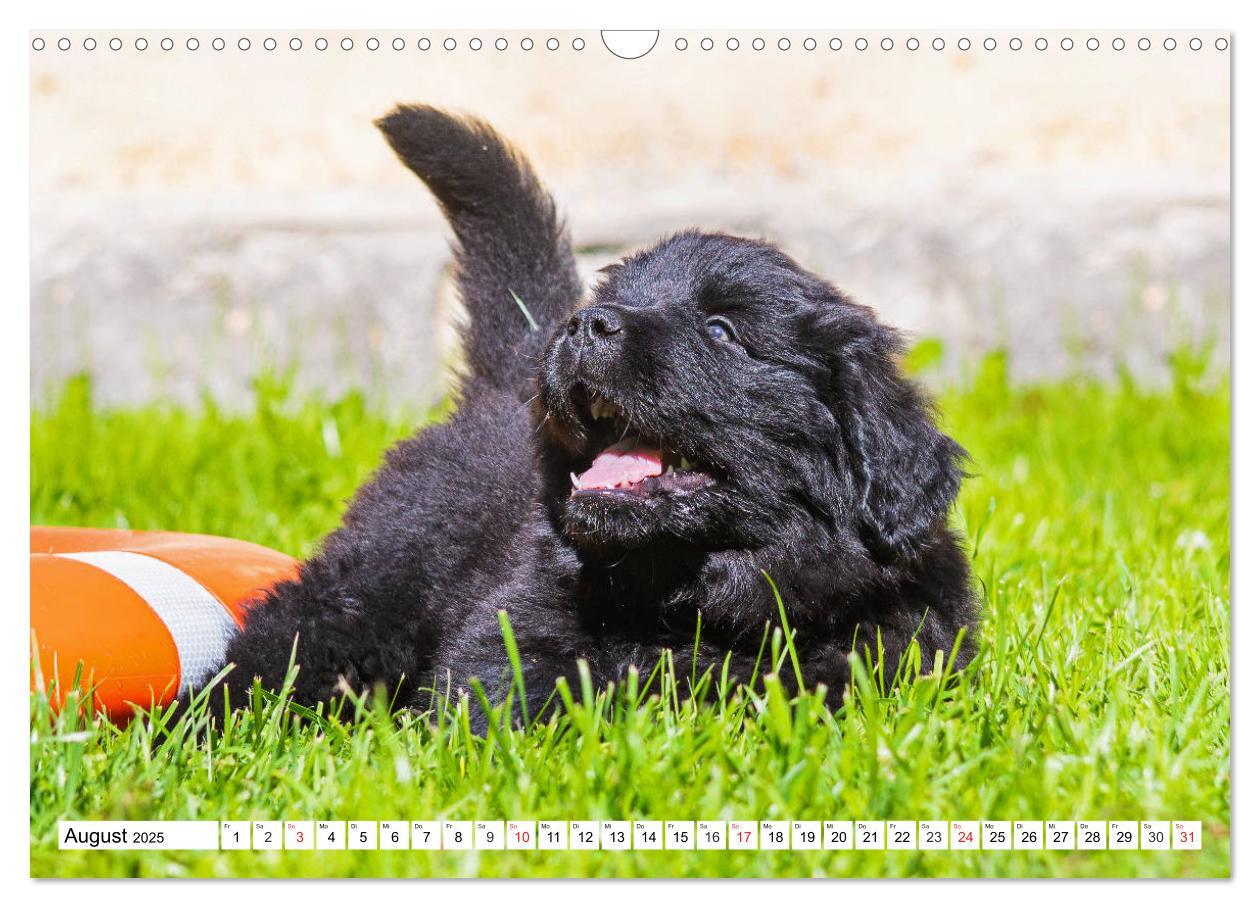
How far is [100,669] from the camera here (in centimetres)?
245

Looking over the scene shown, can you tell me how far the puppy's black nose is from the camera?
2291 millimetres

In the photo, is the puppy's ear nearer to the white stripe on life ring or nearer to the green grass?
the green grass

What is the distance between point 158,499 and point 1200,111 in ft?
9.20

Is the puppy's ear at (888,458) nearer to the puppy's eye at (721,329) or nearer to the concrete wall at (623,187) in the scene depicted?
the puppy's eye at (721,329)

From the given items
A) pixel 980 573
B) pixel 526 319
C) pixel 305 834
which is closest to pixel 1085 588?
pixel 980 573

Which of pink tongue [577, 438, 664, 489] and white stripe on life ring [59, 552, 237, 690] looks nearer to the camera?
pink tongue [577, 438, 664, 489]

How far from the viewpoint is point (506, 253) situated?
317 cm

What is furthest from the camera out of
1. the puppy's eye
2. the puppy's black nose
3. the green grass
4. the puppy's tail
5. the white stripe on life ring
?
the puppy's tail

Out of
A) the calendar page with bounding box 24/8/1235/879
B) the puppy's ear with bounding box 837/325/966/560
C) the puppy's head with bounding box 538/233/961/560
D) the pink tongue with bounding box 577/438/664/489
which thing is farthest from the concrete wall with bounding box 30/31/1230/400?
the pink tongue with bounding box 577/438/664/489

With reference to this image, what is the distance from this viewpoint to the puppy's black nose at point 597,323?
2291 mm

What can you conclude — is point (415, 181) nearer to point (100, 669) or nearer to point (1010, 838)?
point (100, 669)

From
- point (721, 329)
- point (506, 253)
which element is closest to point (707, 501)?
point (721, 329)

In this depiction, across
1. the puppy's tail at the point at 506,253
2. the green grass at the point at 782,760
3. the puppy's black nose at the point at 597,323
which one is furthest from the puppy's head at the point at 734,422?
the puppy's tail at the point at 506,253

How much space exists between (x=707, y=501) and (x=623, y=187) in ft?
3.78
